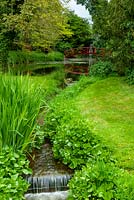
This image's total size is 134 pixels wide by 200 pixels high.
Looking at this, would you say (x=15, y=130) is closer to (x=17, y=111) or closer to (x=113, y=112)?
(x=17, y=111)

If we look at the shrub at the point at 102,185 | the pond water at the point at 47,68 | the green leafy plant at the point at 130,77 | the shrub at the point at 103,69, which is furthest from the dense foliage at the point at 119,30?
the shrub at the point at 102,185

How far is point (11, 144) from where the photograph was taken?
195 inches

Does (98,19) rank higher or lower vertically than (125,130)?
higher

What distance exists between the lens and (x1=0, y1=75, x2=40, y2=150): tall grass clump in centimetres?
484

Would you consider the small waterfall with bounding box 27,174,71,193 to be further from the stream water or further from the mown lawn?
the mown lawn

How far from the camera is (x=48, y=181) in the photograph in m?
4.82

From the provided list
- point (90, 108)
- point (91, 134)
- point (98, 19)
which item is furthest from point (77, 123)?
point (98, 19)

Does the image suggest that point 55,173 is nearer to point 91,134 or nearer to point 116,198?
point 91,134

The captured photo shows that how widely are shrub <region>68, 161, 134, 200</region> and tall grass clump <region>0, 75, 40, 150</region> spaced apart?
3.53 feet

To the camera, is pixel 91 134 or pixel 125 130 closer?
pixel 91 134

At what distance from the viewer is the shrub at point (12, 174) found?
4051 mm

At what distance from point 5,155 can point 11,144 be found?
361 millimetres

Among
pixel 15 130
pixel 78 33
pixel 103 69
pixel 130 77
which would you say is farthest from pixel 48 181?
pixel 78 33

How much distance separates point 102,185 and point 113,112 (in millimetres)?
4218
